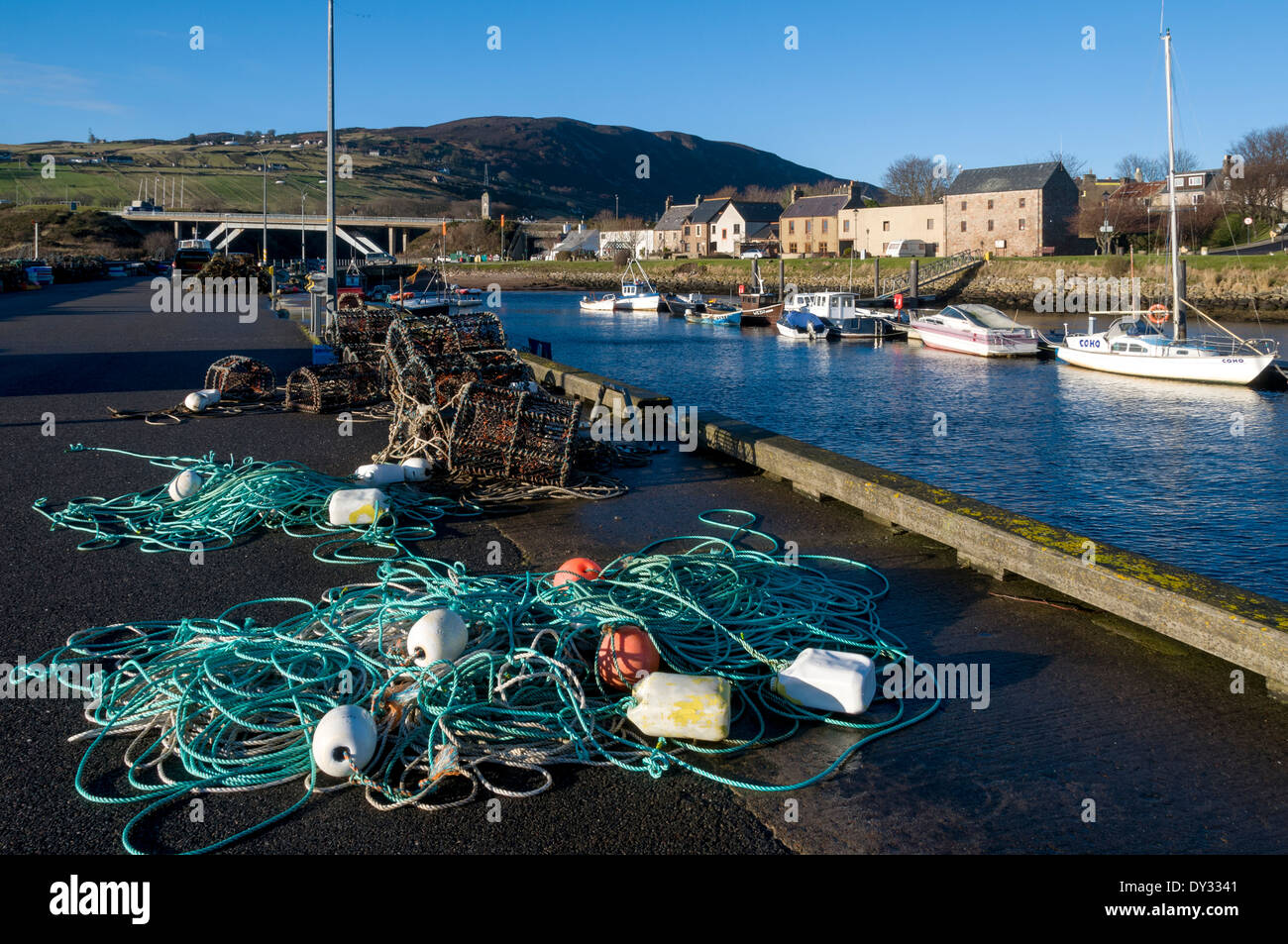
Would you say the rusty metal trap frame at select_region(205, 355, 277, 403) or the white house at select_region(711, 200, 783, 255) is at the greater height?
the white house at select_region(711, 200, 783, 255)

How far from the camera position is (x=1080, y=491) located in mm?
14898

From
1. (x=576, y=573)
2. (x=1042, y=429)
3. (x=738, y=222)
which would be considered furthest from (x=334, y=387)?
(x=738, y=222)

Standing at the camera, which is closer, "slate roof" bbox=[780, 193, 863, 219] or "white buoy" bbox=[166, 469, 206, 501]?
"white buoy" bbox=[166, 469, 206, 501]

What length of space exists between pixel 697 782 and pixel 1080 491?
41.0ft

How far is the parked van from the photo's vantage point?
95.1m

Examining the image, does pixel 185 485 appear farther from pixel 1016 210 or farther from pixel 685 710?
pixel 1016 210

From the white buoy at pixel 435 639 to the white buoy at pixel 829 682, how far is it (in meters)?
1.46

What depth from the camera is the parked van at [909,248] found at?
95.1m

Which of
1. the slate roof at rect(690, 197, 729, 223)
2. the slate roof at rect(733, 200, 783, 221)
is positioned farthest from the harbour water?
the slate roof at rect(690, 197, 729, 223)

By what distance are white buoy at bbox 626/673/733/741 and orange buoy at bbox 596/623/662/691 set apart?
0.88 feet

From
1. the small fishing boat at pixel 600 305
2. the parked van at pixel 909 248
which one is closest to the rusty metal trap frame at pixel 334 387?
the small fishing boat at pixel 600 305

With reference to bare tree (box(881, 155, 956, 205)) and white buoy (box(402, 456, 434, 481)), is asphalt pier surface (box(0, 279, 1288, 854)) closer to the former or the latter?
white buoy (box(402, 456, 434, 481))

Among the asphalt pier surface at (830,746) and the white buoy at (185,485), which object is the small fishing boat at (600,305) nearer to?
the asphalt pier surface at (830,746)
